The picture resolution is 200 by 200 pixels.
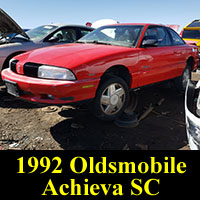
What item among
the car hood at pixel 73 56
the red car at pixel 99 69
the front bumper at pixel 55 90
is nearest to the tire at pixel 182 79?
the red car at pixel 99 69

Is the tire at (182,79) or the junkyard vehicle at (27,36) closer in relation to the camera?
the junkyard vehicle at (27,36)

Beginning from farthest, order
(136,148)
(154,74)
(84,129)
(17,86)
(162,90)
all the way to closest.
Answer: (162,90), (154,74), (84,129), (17,86), (136,148)

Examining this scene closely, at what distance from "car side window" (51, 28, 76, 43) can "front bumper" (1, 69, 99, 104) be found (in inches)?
106

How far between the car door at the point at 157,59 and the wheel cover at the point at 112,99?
57cm

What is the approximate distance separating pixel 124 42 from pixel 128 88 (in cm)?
82

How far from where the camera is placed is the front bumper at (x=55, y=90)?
2330 millimetres

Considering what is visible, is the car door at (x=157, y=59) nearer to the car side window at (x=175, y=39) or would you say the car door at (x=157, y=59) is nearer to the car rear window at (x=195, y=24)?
the car side window at (x=175, y=39)

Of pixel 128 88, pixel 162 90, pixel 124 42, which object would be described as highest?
pixel 124 42

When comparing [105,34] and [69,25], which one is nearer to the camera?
[105,34]

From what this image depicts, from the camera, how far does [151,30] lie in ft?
12.0

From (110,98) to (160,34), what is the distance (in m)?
1.99

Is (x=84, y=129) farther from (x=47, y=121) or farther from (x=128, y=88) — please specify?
(x=128, y=88)

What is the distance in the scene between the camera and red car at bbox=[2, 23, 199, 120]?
2.41 metres

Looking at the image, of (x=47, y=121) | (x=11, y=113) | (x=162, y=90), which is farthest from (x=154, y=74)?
(x=11, y=113)
